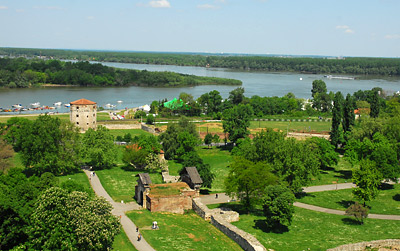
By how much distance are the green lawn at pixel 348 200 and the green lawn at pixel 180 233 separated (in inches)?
480

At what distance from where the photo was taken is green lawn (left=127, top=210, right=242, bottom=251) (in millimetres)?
26094

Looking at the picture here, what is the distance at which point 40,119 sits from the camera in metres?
45.3

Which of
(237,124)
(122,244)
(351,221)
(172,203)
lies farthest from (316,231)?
(237,124)

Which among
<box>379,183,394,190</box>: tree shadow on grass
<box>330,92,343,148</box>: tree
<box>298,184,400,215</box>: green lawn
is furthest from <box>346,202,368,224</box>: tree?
<box>330,92,343,148</box>: tree

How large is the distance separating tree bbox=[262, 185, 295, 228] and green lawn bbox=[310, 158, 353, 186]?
43.7 feet

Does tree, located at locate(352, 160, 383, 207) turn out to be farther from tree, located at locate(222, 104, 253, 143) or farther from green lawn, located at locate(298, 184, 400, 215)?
tree, located at locate(222, 104, 253, 143)

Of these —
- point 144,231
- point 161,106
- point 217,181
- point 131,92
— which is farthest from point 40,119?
point 131,92

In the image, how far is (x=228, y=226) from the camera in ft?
95.2

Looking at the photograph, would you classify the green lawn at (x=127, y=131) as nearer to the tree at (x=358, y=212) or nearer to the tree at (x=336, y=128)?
the tree at (x=336, y=128)

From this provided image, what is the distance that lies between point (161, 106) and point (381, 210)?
2366 inches

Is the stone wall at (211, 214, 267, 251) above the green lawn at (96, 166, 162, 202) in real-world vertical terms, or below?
above

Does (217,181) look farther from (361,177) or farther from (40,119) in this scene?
(40,119)

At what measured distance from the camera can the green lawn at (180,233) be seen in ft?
85.6

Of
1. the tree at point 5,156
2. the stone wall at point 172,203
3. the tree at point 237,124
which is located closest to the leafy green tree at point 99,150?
the tree at point 5,156
